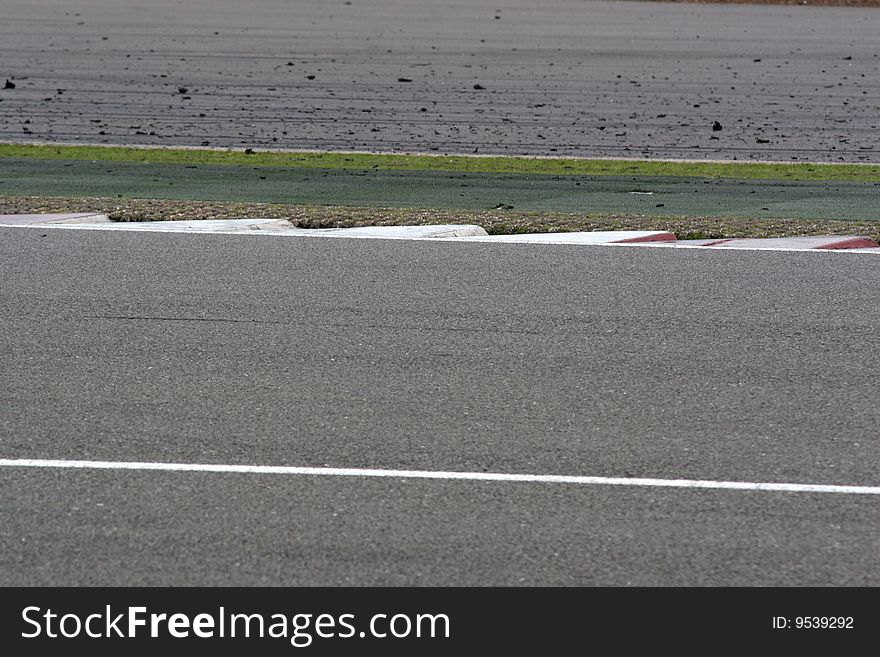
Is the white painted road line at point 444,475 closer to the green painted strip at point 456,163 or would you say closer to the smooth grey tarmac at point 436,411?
the smooth grey tarmac at point 436,411

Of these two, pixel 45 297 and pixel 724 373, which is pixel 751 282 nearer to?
pixel 724 373

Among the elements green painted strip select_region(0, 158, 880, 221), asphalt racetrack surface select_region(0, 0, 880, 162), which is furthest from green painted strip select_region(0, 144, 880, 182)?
asphalt racetrack surface select_region(0, 0, 880, 162)

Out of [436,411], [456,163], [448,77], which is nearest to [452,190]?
[456,163]

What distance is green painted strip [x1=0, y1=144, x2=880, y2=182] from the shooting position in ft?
53.9

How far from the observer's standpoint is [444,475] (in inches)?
228

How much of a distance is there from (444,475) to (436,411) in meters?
0.91

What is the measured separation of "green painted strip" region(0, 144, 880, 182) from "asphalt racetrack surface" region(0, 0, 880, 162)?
108 centimetres

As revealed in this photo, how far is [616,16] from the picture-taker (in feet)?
129

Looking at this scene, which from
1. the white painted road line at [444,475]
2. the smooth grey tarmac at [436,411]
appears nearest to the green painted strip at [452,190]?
the smooth grey tarmac at [436,411]

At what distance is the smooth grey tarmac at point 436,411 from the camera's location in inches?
198

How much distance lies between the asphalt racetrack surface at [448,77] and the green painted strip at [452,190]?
3139 millimetres

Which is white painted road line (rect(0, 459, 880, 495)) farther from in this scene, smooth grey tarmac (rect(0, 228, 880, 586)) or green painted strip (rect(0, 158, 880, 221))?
green painted strip (rect(0, 158, 880, 221))

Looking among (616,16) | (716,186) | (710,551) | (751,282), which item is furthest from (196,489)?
(616,16)
